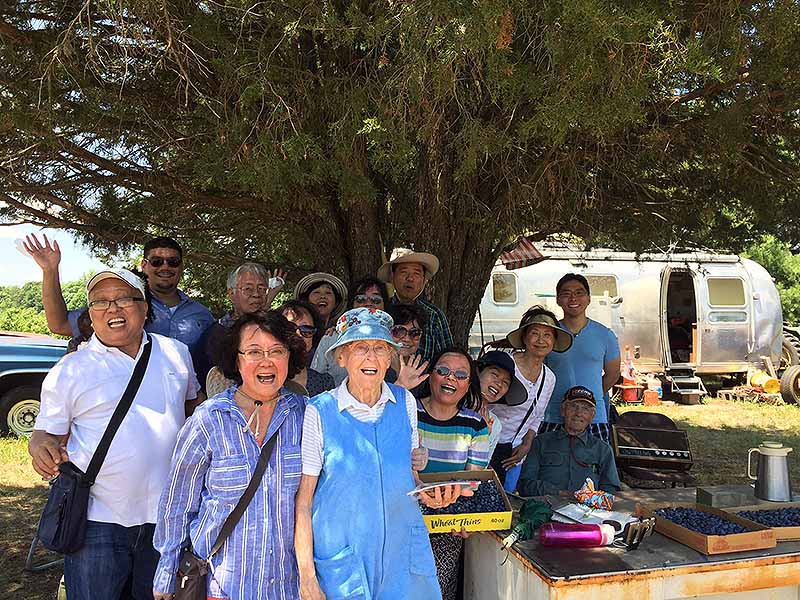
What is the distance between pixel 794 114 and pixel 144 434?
4786 mm

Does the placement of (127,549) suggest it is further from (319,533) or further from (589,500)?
(589,500)

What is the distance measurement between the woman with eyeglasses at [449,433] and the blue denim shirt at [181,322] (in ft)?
4.28

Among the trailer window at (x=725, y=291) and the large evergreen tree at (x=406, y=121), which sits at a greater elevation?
the trailer window at (x=725, y=291)

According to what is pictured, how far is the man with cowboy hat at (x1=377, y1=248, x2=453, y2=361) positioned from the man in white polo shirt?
2.00 meters

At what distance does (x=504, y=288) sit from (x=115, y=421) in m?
10.6

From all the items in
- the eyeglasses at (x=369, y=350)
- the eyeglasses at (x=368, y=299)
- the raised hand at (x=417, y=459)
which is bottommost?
the raised hand at (x=417, y=459)

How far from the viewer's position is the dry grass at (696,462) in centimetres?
487

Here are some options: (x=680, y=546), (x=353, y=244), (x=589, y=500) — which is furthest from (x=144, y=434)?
(x=353, y=244)

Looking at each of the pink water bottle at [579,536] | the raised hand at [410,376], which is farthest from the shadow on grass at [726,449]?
the raised hand at [410,376]

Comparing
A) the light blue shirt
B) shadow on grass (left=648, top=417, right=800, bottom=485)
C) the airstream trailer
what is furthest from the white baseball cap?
the airstream trailer

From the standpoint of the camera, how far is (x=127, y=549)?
8.57ft

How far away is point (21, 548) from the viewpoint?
5.46 metres

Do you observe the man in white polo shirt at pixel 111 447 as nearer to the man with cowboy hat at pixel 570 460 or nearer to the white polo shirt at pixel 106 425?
the white polo shirt at pixel 106 425

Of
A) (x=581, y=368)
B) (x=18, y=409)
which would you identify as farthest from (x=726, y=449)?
(x=18, y=409)
